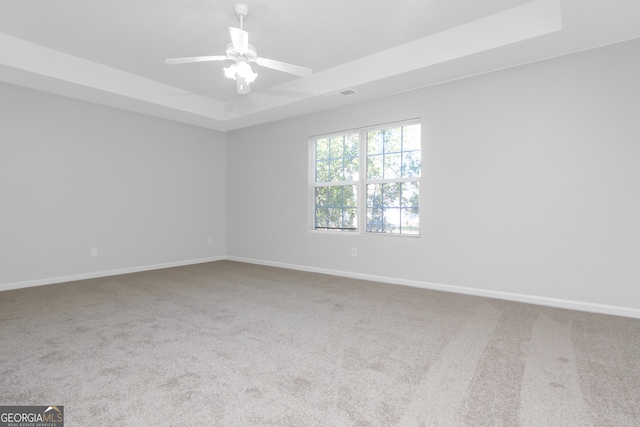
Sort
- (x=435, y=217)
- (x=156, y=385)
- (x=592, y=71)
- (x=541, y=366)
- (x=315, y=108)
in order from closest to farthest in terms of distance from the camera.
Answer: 1. (x=156, y=385)
2. (x=541, y=366)
3. (x=592, y=71)
4. (x=435, y=217)
5. (x=315, y=108)

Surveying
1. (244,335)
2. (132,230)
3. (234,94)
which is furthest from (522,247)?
(132,230)

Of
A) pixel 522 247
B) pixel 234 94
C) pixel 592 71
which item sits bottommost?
pixel 522 247

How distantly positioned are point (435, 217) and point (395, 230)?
621mm

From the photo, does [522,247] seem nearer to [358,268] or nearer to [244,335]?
[358,268]

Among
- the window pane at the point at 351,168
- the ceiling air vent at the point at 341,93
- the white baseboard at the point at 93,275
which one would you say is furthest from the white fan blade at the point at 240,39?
the white baseboard at the point at 93,275

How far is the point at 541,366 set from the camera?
201 centimetres

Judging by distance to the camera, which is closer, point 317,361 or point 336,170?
point 317,361

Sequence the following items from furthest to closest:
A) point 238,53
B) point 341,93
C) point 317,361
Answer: point 341,93
point 238,53
point 317,361

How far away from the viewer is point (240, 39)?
2.62m

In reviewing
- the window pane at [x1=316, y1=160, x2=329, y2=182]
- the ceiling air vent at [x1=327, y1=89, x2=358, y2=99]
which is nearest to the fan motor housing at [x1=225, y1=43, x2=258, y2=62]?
the ceiling air vent at [x1=327, y1=89, x2=358, y2=99]

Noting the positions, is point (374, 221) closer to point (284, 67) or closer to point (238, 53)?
point (284, 67)
